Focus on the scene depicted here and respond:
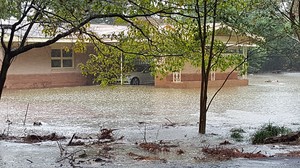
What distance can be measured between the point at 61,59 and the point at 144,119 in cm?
1771

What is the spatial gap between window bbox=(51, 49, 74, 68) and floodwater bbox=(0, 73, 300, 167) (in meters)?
7.29

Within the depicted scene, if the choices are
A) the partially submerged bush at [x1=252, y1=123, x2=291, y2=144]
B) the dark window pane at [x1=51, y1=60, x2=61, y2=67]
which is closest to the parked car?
the dark window pane at [x1=51, y1=60, x2=61, y2=67]

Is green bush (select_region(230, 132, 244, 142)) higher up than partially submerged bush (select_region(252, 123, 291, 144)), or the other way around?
partially submerged bush (select_region(252, 123, 291, 144))

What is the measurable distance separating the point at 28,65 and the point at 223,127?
765 inches

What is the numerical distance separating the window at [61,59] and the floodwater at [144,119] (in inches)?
287

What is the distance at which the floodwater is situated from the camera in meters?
7.59

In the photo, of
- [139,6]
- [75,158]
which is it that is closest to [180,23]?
[139,6]

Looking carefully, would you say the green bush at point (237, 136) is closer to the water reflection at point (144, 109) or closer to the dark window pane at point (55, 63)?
the water reflection at point (144, 109)

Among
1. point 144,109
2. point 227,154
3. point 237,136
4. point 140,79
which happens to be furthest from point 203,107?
point 140,79

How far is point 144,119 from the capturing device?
50.6 feet

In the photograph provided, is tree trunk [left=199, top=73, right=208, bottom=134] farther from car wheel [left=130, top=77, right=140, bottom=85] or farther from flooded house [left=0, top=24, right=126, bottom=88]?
car wheel [left=130, top=77, right=140, bottom=85]

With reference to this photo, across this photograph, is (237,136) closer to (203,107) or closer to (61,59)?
(203,107)

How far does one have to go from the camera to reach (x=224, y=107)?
1905 centimetres

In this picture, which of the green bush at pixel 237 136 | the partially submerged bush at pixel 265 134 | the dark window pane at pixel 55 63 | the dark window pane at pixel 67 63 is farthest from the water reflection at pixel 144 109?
the dark window pane at pixel 67 63
